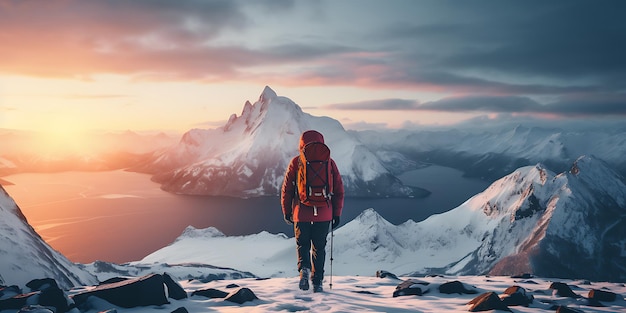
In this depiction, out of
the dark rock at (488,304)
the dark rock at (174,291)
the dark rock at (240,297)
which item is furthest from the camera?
the dark rock at (174,291)

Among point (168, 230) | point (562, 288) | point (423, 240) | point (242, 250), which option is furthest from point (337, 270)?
point (562, 288)

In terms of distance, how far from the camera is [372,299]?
33.2 feet

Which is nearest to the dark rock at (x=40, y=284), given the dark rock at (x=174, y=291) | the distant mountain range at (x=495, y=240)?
the dark rock at (x=174, y=291)

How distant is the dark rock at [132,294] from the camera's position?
8.23 meters

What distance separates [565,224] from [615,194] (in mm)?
32492

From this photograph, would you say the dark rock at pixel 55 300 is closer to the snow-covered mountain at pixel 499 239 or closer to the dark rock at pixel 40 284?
the dark rock at pixel 40 284

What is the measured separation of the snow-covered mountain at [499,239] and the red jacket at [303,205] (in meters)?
98.7

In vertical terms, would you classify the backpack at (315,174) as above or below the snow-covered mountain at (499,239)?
above

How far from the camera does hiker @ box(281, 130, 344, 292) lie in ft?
34.7

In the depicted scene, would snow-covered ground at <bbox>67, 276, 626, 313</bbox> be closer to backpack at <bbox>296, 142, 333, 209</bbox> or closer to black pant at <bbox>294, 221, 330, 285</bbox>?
black pant at <bbox>294, 221, 330, 285</bbox>

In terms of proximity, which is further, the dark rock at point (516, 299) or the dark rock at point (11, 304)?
the dark rock at point (516, 299)

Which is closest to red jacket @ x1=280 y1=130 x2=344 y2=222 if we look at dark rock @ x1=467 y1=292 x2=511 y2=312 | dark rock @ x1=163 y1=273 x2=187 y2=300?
dark rock @ x1=163 y1=273 x2=187 y2=300

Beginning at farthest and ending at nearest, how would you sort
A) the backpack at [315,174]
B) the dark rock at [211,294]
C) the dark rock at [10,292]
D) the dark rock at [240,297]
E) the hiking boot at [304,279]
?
1. the hiking boot at [304,279]
2. the backpack at [315,174]
3. the dark rock at [211,294]
4. the dark rock at [240,297]
5. the dark rock at [10,292]

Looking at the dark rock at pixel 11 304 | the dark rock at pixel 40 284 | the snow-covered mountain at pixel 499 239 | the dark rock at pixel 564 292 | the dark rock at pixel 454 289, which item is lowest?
the snow-covered mountain at pixel 499 239
